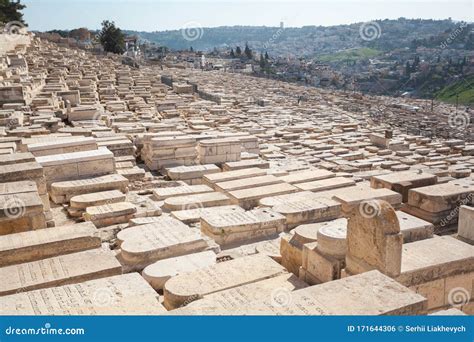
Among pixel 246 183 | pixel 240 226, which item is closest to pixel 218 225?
pixel 240 226

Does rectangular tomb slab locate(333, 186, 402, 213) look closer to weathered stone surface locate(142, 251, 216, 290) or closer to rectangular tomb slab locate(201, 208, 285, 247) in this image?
rectangular tomb slab locate(201, 208, 285, 247)

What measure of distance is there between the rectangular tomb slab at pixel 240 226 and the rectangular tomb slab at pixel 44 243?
1.47 m

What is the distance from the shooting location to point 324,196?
7.41 meters

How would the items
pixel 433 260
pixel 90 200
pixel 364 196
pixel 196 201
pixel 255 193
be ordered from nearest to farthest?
1. pixel 433 260
2. pixel 90 200
3. pixel 364 196
4. pixel 196 201
5. pixel 255 193

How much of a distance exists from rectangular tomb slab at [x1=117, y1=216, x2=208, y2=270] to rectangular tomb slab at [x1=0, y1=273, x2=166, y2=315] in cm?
80

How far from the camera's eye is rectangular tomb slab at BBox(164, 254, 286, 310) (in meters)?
4.18

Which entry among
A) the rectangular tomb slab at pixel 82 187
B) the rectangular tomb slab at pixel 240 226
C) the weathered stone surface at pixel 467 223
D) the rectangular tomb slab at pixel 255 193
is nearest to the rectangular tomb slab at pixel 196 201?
the rectangular tomb slab at pixel 255 193

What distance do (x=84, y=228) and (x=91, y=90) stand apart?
48.2 ft

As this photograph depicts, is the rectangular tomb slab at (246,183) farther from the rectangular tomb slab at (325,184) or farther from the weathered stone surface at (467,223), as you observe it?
the weathered stone surface at (467,223)

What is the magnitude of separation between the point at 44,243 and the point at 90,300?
4.55ft

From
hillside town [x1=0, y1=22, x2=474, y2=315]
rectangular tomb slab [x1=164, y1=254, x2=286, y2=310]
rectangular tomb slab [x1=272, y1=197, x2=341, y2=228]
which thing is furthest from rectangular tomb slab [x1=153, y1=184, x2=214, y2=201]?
rectangular tomb slab [x1=164, y1=254, x2=286, y2=310]

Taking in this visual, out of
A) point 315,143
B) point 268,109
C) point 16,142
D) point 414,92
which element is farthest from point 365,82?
point 16,142

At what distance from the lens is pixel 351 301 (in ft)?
11.3

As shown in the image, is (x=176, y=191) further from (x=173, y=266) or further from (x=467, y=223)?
(x=467, y=223)
